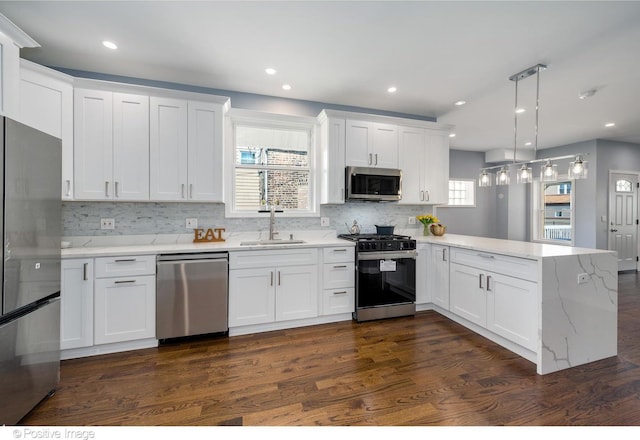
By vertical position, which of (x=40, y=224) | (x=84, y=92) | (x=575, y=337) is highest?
(x=84, y=92)

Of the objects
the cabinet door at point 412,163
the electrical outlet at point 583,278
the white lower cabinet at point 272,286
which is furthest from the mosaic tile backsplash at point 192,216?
the electrical outlet at point 583,278

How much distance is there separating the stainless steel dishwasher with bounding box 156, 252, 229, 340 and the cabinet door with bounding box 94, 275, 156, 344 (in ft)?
0.24

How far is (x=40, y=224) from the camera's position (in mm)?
1768

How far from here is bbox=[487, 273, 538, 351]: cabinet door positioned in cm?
225

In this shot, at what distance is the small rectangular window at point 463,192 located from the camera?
22.1ft

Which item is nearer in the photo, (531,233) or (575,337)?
(575,337)

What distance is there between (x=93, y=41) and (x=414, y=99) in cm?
336

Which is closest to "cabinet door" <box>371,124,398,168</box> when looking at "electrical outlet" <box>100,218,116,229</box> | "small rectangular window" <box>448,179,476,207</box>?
"electrical outlet" <box>100,218,116,229</box>

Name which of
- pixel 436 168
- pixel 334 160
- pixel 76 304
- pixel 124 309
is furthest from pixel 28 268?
pixel 436 168

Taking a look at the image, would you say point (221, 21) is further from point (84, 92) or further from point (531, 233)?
point (531, 233)

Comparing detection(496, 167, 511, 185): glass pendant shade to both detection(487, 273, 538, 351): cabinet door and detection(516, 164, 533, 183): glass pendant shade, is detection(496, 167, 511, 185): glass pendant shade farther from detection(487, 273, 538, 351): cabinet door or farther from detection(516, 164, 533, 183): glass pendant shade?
detection(487, 273, 538, 351): cabinet door

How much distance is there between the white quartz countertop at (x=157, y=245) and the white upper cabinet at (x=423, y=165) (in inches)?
52.7
